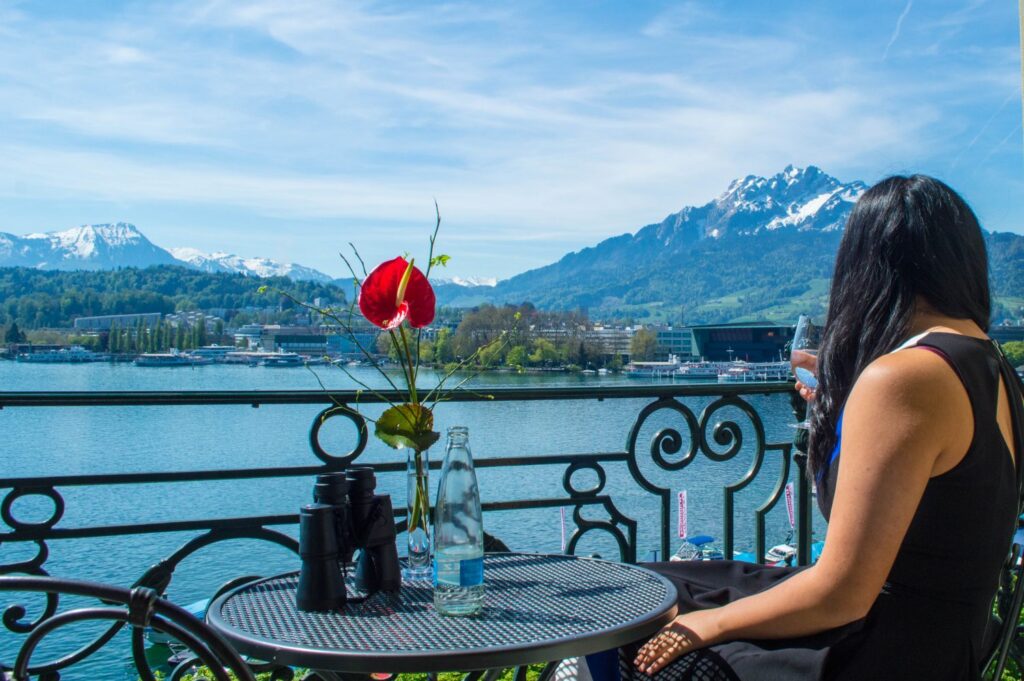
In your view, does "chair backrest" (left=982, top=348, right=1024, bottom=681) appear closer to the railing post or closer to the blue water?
the railing post

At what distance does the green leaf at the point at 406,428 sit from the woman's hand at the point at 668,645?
0.51 meters

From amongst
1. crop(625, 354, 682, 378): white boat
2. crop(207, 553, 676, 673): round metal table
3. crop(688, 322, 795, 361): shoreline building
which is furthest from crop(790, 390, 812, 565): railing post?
crop(625, 354, 682, 378): white boat

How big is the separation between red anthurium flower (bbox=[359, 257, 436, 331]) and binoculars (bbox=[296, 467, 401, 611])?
27 centimetres

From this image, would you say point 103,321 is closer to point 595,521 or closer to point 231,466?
point 231,466

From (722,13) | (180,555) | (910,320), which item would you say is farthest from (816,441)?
(722,13)

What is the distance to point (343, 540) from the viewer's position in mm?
1551

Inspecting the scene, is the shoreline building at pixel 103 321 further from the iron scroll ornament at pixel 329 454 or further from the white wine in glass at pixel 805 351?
the white wine in glass at pixel 805 351

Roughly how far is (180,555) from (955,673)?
1745 mm

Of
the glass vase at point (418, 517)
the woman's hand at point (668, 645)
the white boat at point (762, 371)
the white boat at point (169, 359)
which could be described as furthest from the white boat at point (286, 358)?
the woman's hand at point (668, 645)

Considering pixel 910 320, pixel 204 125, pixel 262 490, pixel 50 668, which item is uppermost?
pixel 204 125

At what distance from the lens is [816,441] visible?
1.60 meters

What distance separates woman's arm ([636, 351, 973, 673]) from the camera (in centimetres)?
119

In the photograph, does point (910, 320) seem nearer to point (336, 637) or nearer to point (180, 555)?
point (336, 637)

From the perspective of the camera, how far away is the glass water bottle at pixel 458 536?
1.47m
